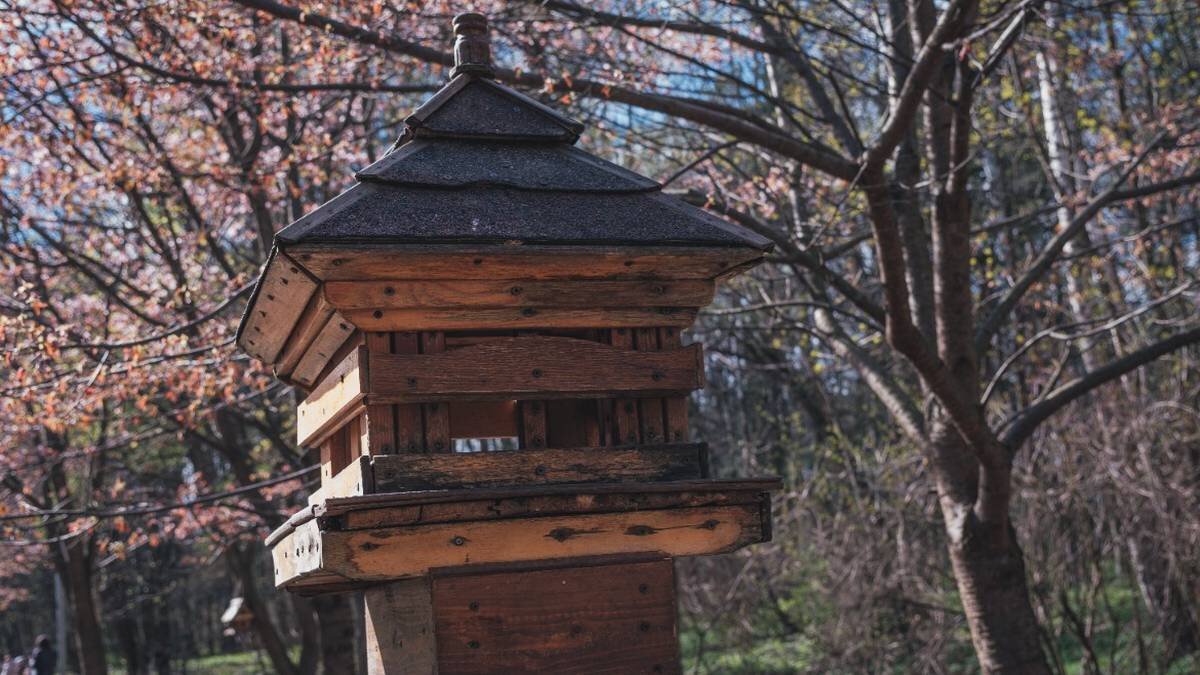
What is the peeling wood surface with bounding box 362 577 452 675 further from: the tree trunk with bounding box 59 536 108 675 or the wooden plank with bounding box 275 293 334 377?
the tree trunk with bounding box 59 536 108 675

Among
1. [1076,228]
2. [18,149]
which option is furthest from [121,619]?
[1076,228]

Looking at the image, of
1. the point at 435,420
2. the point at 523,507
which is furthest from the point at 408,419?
the point at 523,507

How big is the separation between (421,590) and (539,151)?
1232mm

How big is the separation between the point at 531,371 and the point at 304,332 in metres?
0.74

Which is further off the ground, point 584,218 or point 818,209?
point 818,209

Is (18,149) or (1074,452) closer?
(1074,452)

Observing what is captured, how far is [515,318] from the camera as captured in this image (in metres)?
3.16

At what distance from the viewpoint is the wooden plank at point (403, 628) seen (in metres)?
2.97

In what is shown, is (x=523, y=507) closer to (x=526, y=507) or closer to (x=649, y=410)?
(x=526, y=507)

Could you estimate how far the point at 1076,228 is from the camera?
24.8 feet

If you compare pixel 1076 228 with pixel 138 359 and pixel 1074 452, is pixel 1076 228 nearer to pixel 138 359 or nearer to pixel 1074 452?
pixel 1074 452

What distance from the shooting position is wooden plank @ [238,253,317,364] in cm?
307

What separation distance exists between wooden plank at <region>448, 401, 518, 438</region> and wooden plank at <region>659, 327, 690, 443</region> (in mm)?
536

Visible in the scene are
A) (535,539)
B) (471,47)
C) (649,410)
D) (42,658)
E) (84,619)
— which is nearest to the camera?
(535,539)
